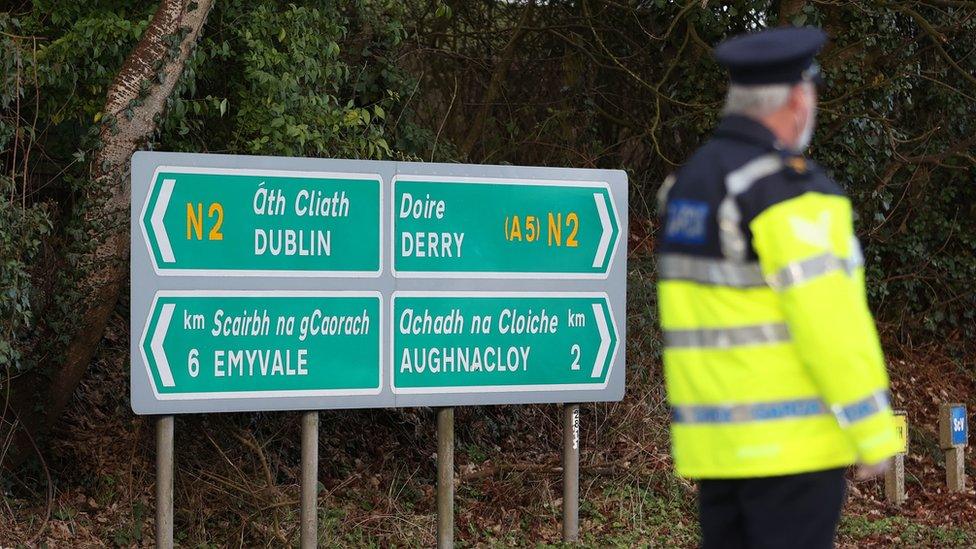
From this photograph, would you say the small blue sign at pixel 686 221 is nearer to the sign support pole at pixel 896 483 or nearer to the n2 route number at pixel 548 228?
the n2 route number at pixel 548 228

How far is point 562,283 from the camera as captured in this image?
24.1ft

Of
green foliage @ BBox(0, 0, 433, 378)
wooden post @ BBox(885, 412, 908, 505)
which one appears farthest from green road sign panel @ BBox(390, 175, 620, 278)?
wooden post @ BBox(885, 412, 908, 505)

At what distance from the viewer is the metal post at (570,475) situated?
7.75 m

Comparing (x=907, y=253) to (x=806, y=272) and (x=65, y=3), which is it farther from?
(x=806, y=272)

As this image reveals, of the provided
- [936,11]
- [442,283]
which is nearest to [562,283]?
[442,283]

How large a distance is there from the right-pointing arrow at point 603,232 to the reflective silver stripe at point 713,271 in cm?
399

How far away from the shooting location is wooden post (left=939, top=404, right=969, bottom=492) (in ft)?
32.8

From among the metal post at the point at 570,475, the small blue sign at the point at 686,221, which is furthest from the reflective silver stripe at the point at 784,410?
the metal post at the point at 570,475

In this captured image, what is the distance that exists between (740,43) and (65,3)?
609cm

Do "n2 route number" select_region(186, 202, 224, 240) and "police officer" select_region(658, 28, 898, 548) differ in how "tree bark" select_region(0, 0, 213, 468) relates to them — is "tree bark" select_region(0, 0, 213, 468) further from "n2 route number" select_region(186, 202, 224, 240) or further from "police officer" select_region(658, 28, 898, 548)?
"police officer" select_region(658, 28, 898, 548)

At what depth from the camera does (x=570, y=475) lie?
7.77m

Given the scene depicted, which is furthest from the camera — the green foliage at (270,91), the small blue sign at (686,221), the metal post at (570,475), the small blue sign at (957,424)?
the small blue sign at (957,424)

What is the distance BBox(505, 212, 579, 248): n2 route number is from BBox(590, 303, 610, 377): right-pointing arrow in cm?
43

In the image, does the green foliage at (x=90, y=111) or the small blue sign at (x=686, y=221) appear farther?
the green foliage at (x=90, y=111)
